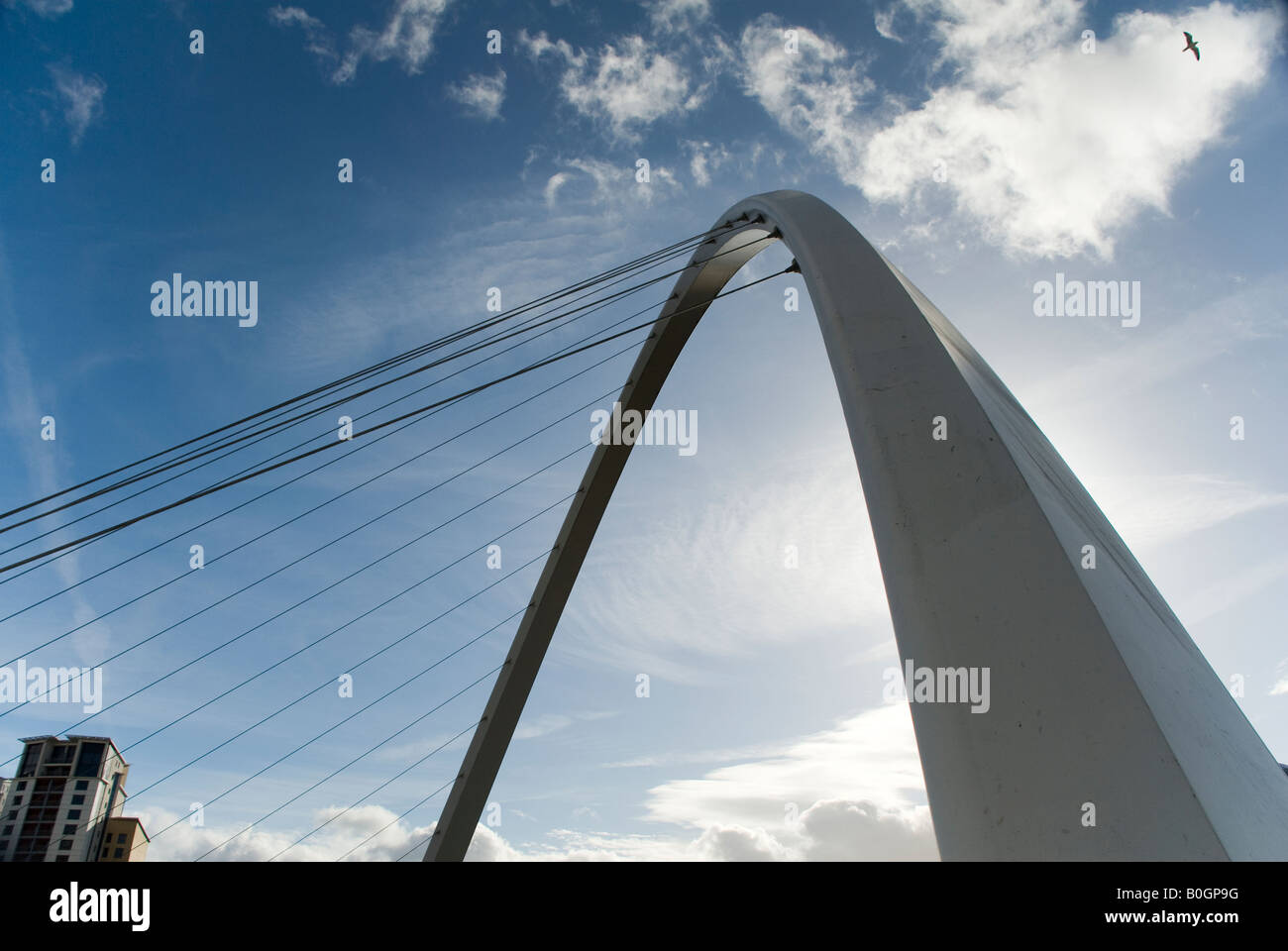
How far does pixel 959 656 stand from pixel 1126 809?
76cm

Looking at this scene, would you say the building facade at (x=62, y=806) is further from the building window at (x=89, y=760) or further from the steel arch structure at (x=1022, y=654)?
the steel arch structure at (x=1022, y=654)

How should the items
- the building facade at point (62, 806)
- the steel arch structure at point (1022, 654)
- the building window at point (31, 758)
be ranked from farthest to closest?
the building window at point (31, 758), the building facade at point (62, 806), the steel arch structure at point (1022, 654)

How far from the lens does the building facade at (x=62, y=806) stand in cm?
7369

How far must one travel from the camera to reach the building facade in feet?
242

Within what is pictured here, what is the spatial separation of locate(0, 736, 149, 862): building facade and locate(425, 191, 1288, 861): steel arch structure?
91188mm

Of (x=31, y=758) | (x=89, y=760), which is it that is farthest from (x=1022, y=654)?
(x=31, y=758)

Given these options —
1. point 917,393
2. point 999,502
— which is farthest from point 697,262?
point 999,502

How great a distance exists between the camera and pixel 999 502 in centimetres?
350

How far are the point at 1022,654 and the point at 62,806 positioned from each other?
3844 inches

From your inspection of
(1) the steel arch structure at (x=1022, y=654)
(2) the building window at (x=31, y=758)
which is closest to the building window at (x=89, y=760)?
(2) the building window at (x=31, y=758)

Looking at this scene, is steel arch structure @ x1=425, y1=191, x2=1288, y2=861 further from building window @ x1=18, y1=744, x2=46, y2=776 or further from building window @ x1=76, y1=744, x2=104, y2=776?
building window @ x1=18, y1=744, x2=46, y2=776

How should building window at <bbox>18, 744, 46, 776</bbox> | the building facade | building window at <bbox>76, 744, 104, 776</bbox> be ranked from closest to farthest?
the building facade → building window at <bbox>18, 744, 46, 776</bbox> → building window at <bbox>76, 744, 104, 776</bbox>

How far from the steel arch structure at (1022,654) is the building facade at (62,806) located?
299ft

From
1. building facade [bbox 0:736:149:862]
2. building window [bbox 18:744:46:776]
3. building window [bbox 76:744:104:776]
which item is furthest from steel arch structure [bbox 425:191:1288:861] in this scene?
building window [bbox 18:744:46:776]
